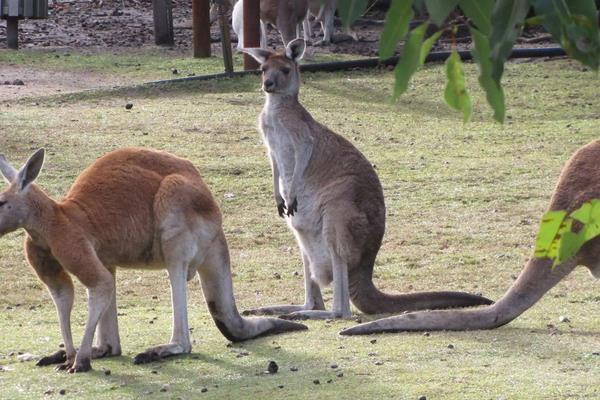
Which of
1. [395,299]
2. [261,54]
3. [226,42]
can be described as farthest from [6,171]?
[226,42]

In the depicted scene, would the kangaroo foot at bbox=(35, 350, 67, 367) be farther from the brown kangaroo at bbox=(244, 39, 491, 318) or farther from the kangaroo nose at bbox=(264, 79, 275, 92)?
the kangaroo nose at bbox=(264, 79, 275, 92)

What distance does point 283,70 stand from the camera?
6.48 metres

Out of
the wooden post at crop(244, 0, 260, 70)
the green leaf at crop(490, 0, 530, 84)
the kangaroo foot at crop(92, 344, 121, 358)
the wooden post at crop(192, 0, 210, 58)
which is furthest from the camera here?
the wooden post at crop(192, 0, 210, 58)

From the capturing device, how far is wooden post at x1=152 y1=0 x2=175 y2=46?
52.8ft

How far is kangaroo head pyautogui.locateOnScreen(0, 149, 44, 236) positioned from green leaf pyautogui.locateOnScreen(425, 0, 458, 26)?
307 centimetres

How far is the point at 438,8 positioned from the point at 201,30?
527 inches

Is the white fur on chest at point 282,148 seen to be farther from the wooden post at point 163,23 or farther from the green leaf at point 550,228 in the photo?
the wooden post at point 163,23

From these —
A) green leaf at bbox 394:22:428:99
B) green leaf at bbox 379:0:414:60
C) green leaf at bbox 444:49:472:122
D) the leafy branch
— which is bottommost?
the leafy branch

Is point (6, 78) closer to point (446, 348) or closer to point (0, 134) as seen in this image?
point (0, 134)

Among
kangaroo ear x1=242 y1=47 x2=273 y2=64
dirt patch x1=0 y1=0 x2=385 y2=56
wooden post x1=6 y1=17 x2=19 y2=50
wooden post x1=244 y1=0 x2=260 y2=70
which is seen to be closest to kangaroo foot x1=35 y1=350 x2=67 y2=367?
kangaroo ear x1=242 y1=47 x2=273 y2=64

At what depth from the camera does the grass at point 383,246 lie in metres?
4.34

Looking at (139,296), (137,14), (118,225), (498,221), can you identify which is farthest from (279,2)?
(118,225)

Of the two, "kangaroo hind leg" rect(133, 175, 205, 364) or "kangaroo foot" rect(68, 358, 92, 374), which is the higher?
"kangaroo hind leg" rect(133, 175, 205, 364)

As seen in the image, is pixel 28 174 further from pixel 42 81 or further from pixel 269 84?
pixel 42 81
